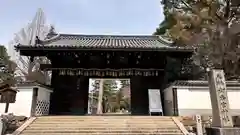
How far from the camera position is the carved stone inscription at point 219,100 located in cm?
→ 677

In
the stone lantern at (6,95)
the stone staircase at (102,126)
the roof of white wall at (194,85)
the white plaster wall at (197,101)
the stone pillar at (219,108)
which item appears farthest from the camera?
the roof of white wall at (194,85)

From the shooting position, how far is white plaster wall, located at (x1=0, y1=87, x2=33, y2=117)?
1024 cm

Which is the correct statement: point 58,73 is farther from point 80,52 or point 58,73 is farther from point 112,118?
point 112,118

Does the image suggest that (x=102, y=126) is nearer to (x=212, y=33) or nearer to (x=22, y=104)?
(x=22, y=104)

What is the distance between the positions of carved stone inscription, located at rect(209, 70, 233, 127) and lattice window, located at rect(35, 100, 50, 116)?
8.22 meters

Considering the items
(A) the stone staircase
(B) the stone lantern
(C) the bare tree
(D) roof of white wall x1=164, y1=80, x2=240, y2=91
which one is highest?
(C) the bare tree

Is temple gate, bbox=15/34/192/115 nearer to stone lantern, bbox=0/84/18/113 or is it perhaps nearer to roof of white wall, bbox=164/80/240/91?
roof of white wall, bbox=164/80/240/91

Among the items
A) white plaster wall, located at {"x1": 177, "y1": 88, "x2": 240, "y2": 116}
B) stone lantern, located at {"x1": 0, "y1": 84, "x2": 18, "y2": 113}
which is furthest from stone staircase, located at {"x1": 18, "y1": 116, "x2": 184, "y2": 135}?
white plaster wall, located at {"x1": 177, "y1": 88, "x2": 240, "y2": 116}

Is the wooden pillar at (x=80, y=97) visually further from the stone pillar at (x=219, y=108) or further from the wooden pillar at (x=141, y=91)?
the stone pillar at (x=219, y=108)

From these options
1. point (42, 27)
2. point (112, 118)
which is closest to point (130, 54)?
point (112, 118)

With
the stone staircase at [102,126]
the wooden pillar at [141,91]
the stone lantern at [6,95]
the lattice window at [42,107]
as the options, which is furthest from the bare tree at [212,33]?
the stone lantern at [6,95]

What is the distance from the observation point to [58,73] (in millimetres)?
12773

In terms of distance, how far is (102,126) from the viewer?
800 cm

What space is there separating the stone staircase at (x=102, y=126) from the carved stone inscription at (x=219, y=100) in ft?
4.46
